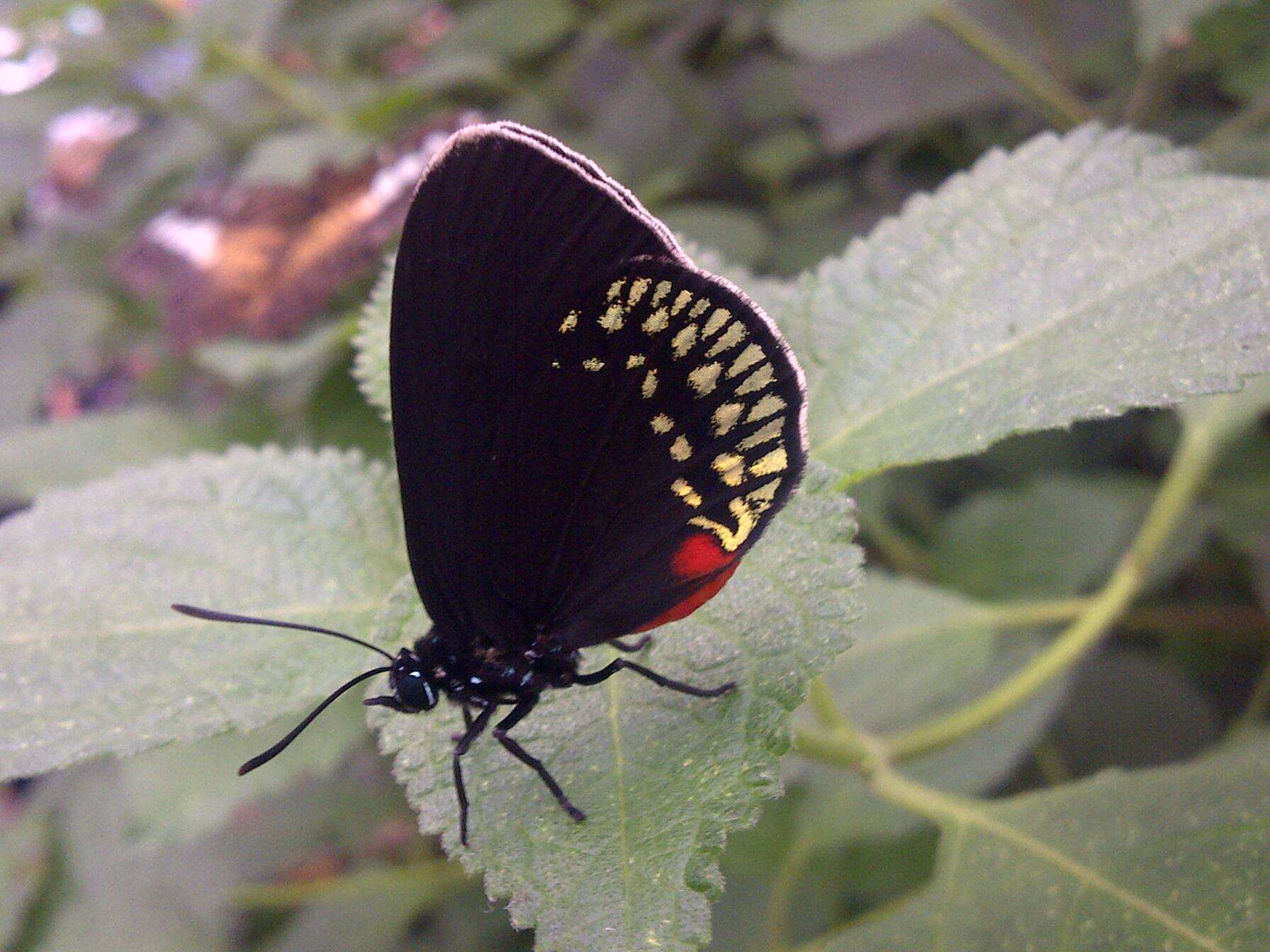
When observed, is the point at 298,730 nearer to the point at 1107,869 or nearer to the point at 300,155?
the point at 1107,869

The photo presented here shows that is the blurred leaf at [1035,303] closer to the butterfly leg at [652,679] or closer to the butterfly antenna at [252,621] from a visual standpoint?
the butterfly leg at [652,679]

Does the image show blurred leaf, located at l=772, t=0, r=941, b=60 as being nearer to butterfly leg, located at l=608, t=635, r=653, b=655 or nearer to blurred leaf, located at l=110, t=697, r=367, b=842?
butterfly leg, located at l=608, t=635, r=653, b=655

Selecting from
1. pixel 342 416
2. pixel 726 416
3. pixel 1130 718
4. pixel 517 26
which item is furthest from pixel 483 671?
pixel 517 26

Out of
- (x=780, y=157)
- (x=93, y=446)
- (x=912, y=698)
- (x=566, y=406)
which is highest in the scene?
(x=566, y=406)

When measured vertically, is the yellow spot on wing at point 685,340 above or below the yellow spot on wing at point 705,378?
above

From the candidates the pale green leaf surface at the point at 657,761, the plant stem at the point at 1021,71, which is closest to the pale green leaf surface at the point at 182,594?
the pale green leaf surface at the point at 657,761
